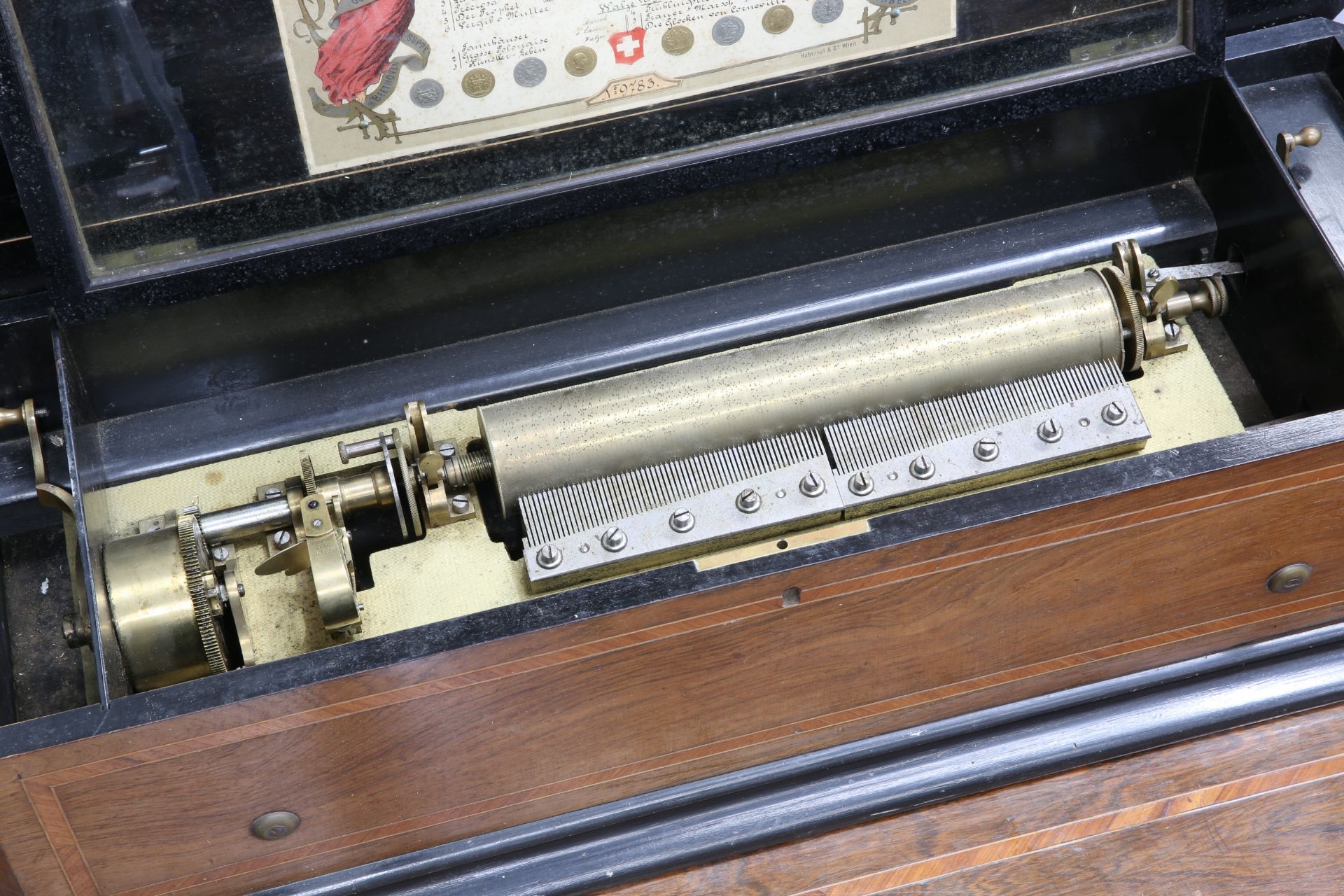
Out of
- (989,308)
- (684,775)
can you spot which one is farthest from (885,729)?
(989,308)

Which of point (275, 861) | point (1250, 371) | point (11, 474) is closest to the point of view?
point (275, 861)

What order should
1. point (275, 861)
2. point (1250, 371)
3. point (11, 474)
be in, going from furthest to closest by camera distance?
point (1250, 371) → point (11, 474) → point (275, 861)

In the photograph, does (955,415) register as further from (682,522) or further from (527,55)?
(527,55)

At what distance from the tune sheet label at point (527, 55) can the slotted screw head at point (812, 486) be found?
488 millimetres

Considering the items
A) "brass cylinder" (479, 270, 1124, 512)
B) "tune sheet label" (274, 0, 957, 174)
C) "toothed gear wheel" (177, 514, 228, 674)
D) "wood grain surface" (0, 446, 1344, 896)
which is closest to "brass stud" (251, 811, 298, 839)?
"wood grain surface" (0, 446, 1344, 896)

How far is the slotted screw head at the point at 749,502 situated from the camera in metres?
1.78

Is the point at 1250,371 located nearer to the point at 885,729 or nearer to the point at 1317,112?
the point at 1317,112

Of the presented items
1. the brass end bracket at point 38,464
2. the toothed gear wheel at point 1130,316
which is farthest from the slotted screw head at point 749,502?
the brass end bracket at point 38,464

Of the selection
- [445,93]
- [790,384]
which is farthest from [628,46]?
[790,384]

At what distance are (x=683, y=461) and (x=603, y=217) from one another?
0.35 m

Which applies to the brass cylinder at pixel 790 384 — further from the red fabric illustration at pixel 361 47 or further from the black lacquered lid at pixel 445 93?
the red fabric illustration at pixel 361 47

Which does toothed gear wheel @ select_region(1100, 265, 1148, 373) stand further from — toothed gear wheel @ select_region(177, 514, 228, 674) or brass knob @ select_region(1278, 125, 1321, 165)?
toothed gear wheel @ select_region(177, 514, 228, 674)

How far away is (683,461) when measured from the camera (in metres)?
1.86

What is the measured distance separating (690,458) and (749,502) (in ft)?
0.37
